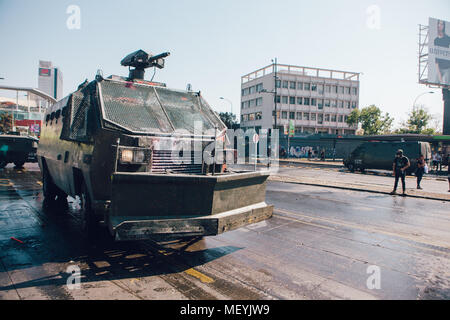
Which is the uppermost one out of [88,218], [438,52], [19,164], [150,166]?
[438,52]

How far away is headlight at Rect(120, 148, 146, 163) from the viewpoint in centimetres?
424

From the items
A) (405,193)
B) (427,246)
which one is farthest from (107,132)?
(405,193)

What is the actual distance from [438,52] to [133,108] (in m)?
65.6

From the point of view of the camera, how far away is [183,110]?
6.08m

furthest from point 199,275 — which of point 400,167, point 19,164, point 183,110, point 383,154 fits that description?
point 383,154

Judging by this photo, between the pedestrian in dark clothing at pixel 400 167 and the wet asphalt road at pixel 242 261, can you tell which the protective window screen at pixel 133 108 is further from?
the pedestrian in dark clothing at pixel 400 167

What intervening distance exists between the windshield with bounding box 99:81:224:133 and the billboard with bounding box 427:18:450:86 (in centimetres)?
6059

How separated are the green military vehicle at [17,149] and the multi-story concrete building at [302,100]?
54252mm

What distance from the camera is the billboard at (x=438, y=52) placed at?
53.2 metres

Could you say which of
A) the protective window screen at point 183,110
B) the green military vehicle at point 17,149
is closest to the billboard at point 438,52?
the protective window screen at point 183,110

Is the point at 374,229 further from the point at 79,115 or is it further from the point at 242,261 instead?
the point at 79,115

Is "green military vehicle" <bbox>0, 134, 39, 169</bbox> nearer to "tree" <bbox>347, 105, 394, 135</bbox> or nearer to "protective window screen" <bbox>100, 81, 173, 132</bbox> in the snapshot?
"protective window screen" <bbox>100, 81, 173, 132</bbox>

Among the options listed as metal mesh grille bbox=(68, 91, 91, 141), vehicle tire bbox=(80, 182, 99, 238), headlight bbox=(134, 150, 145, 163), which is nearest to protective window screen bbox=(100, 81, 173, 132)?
metal mesh grille bbox=(68, 91, 91, 141)
